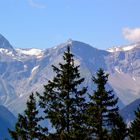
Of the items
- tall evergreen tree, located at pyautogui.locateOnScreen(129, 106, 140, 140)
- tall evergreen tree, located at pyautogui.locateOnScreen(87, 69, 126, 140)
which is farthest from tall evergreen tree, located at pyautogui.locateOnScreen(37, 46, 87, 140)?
tall evergreen tree, located at pyautogui.locateOnScreen(129, 106, 140, 140)

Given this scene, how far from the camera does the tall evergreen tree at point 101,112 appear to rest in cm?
3488

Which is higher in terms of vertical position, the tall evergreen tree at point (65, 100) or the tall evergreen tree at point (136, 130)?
the tall evergreen tree at point (65, 100)

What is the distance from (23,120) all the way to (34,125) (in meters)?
0.95

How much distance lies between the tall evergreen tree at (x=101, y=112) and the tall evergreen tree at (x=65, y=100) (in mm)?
831

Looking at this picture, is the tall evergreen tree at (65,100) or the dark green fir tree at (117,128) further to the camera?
the dark green fir tree at (117,128)

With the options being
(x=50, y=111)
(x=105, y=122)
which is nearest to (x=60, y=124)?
(x=50, y=111)

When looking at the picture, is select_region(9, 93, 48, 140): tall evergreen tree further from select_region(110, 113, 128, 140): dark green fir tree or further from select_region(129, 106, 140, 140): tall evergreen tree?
select_region(129, 106, 140, 140): tall evergreen tree

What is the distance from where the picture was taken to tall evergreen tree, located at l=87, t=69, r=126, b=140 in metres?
34.9

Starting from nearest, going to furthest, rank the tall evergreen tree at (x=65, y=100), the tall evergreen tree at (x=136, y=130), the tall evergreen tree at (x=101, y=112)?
the tall evergreen tree at (x=65, y=100) → the tall evergreen tree at (x=101, y=112) → the tall evergreen tree at (x=136, y=130)

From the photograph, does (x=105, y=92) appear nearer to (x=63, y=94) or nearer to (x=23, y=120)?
(x=63, y=94)

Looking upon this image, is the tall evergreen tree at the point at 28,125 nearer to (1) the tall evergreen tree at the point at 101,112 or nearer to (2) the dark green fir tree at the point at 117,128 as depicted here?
(1) the tall evergreen tree at the point at 101,112

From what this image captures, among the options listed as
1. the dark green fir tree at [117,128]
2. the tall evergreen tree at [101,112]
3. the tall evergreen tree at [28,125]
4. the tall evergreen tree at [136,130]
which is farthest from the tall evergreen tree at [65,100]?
the tall evergreen tree at [136,130]

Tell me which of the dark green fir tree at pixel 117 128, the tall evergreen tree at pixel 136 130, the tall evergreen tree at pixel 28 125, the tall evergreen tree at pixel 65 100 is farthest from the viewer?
the tall evergreen tree at pixel 136 130

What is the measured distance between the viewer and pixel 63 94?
34.2 m
